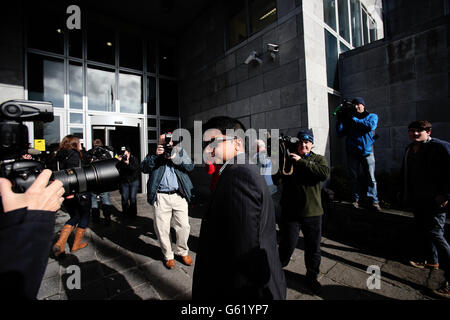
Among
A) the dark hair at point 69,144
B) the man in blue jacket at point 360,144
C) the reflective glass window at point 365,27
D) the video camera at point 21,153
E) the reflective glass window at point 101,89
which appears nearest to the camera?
the video camera at point 21,153

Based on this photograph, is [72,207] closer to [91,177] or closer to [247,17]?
[91,177]

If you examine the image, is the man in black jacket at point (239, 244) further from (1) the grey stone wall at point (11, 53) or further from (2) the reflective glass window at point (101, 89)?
(2) the reflective glass window at point (101, 89)

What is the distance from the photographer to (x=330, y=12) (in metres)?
5.38

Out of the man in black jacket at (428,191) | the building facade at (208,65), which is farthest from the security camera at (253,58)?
the man in black jacket at (428,191)

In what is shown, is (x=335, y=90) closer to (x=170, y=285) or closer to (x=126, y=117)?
(x=170, y=285)

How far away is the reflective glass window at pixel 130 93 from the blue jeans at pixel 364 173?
759 centimetres

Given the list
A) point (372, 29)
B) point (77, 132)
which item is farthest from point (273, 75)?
point (77, 132)

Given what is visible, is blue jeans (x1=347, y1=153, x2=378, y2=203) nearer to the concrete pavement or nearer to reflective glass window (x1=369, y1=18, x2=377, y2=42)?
the concrete pavement

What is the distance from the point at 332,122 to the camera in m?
5.29

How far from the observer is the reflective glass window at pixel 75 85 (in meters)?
6.76

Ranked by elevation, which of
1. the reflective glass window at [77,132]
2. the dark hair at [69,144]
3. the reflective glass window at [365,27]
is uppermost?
the reflective glass window at [365,27]

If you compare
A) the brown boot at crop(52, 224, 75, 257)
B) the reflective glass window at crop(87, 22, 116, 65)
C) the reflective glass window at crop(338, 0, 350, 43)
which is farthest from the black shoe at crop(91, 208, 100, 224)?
the reflective glass window at crop(338, 0, 350, 43)

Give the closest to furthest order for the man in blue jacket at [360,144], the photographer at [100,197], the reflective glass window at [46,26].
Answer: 1. the man in blue jacket at [360,144]
2. the photographer at [100,197]
3. the reflective glass window at [46,26]
